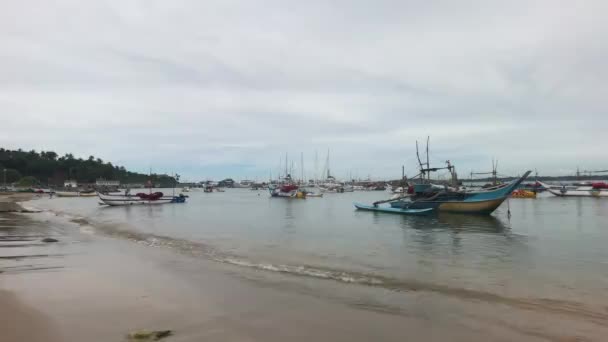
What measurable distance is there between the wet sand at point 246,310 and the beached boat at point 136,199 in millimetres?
53376

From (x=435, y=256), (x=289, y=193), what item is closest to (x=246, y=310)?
(x=435, y=256)

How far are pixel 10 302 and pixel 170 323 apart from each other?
380cm

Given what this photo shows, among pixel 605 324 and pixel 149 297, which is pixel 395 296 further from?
pixel 149 297

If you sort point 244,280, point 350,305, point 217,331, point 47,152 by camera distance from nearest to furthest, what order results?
point 217,331 → point 350,305 → point 244,280 → point 47,152

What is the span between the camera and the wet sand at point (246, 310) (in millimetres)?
7113

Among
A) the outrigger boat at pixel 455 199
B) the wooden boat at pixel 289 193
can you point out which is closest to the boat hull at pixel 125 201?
the wooden boat at pixel 289 193

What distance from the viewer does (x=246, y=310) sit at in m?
8.46

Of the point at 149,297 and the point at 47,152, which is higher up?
the point at 47,152

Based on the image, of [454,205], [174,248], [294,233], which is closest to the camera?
[174,248]

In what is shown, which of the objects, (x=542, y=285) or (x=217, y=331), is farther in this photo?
(x=542, y=285)

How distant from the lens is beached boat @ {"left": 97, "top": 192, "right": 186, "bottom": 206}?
6266cm

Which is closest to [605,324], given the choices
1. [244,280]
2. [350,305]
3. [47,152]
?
[350,305]

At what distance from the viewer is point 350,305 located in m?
9.20

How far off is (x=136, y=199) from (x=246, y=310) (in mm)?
64231
